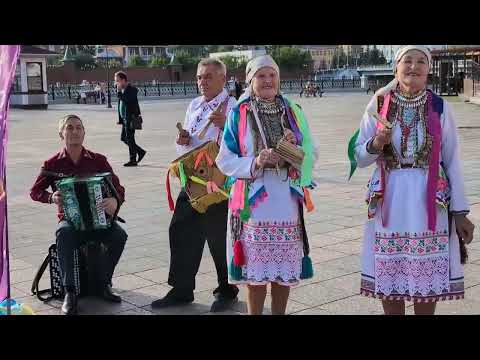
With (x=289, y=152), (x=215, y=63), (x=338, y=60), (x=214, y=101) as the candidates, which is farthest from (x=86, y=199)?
(x=338, y=60)

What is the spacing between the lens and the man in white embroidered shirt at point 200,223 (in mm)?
4680

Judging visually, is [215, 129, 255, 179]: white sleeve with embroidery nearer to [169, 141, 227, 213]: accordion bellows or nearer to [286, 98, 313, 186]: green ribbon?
[286, 98, 313, 186]: green ribbon

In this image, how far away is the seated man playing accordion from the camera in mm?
4832

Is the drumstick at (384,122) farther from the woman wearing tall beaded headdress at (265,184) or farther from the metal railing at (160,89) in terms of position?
the metal railing at (160,89)

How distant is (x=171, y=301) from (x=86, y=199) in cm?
95

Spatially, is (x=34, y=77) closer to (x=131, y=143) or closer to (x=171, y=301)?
(x=131, y=143)

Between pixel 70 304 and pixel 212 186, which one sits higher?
pixel 212 186

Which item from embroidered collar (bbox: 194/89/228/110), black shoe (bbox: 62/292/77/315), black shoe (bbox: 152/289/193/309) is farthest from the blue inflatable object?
embroidered collar (bbox: 194/89/228/110)

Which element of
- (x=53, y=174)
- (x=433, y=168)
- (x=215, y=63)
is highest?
(x=215, y=63)

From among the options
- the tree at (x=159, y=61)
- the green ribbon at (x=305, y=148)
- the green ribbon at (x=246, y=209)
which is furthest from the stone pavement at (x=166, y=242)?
the tree at (x=159, y=61)

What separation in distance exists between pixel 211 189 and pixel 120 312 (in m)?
1.09

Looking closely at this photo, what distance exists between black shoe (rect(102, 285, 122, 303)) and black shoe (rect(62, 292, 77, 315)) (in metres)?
0.24

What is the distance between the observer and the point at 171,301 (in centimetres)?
490
